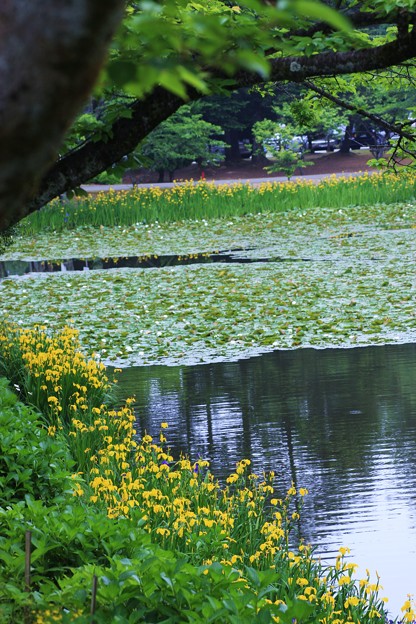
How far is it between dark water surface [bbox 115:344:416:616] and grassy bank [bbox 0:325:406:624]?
348 mm

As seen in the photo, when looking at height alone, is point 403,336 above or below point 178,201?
below

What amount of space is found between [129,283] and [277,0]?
49.1ft

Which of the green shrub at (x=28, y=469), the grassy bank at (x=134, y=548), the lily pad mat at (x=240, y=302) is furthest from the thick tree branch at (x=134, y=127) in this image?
the lily pad mat at (x=240, y=302)

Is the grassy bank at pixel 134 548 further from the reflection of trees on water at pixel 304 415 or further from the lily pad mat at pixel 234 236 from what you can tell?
the lily pad mat at pixel 234 236

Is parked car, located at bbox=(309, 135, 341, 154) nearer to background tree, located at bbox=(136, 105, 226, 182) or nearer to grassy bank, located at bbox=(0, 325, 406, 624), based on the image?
background tree, located at bbox=(136, 105, 226, 182)

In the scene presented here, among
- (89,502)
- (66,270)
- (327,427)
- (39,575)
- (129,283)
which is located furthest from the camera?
(66,270)

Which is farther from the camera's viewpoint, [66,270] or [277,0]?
[66,270]

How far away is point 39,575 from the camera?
375 cm

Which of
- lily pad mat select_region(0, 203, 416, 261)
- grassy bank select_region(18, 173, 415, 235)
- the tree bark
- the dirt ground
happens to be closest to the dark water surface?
the tree bark

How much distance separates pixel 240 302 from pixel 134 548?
1033 cm

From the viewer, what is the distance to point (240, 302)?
14.1m

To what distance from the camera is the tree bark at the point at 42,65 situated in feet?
4.16

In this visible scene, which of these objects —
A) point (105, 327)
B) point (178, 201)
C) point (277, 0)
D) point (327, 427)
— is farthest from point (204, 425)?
point (178, 201)

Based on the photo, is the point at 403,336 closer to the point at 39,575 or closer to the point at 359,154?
the point at 39,575
